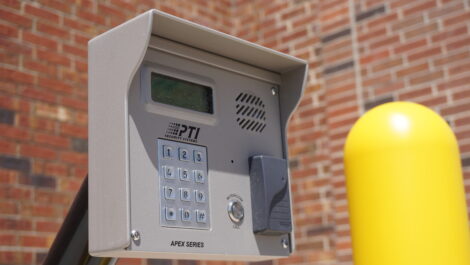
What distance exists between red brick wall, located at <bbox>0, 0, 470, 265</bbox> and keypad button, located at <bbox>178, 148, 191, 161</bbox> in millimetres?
1543

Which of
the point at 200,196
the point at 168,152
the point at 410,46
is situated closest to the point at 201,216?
the point at 200,196

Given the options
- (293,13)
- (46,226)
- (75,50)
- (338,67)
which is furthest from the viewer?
(293,13)

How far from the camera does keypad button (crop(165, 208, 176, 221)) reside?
154 cm

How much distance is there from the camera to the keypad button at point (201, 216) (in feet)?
5.29

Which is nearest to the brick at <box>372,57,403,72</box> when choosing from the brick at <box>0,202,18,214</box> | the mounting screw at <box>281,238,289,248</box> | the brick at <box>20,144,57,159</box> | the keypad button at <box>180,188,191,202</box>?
the brick at <box>20,144,57,159</box>

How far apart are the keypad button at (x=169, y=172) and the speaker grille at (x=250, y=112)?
0.93ft

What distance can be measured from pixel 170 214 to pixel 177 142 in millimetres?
170

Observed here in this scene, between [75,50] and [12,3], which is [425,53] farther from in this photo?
[12,3]

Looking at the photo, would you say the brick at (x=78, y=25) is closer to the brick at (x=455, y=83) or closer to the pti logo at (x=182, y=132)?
the brick at (x=455, y=83)

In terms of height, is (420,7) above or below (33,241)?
above

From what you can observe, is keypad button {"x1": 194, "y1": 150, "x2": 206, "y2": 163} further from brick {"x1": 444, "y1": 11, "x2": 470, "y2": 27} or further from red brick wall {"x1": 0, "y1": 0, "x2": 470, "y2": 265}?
brick {"x1": 444, "y1": 11, "x2": 470, "y2": 27}

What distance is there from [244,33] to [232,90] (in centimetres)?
261

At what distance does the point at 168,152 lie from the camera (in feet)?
5.22

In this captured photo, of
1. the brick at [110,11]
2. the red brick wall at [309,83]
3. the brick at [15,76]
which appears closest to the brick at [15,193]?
the red brick wall at [309,83]
